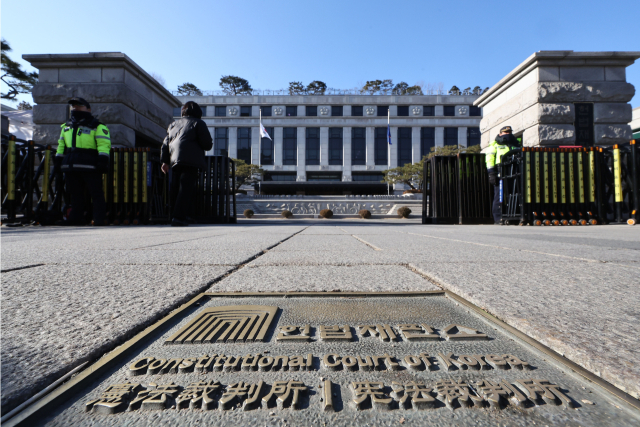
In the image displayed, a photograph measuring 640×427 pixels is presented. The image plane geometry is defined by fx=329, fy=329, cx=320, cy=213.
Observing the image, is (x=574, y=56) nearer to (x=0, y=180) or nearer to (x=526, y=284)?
(x=526, y=284)

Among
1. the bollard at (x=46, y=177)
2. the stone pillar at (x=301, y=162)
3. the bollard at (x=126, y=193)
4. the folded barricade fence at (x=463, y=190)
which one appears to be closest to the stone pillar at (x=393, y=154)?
the stone pillar at (x=301, y=162)

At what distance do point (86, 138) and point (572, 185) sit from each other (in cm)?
1016

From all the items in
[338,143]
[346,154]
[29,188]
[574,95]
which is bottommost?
[29,188]

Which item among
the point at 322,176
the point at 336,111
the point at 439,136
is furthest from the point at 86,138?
the point at 439,136

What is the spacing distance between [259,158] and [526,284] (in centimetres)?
4803

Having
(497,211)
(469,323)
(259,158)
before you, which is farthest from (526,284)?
(259,158)

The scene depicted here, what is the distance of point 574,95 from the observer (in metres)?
8.76

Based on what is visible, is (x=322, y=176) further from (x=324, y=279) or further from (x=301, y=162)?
(x=324, y=279)

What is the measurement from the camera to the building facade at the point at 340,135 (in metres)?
47.3

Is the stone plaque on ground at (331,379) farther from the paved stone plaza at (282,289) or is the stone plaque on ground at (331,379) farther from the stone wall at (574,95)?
the stone wall at (574,95)

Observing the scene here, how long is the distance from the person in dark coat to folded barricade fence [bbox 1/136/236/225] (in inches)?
50.3

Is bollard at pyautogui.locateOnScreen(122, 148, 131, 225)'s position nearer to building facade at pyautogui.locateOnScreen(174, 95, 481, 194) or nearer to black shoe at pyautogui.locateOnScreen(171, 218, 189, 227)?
black shoe at pyautogui.locateOnScreen(171, 218, 189, 227)

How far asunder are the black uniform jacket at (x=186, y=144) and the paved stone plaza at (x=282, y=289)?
160 inches

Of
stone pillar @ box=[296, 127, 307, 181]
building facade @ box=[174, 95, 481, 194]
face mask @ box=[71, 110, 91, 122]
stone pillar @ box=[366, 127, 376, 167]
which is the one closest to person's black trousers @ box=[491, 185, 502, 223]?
face mask @ box=[71, 110, 91, 122]
